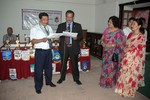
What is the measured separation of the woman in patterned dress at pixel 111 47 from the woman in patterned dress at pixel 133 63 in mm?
206

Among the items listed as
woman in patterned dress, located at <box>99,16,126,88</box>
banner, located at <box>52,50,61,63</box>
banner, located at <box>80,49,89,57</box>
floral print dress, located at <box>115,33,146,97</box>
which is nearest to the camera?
floral print dress, located at <box>115,33,146,97</box>

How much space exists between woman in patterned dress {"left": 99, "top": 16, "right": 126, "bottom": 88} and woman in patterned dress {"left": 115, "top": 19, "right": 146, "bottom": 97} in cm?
21

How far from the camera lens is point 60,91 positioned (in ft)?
9.37

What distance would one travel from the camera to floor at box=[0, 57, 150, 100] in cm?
262

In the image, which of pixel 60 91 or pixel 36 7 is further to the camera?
pixel 36 7

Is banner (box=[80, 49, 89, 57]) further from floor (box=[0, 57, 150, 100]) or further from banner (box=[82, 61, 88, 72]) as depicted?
floor (box=[0, 57, 150, 100])

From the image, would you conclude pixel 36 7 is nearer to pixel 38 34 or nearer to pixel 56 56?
pixel 56 56

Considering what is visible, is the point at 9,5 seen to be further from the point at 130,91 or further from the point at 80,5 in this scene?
the point at 130,91

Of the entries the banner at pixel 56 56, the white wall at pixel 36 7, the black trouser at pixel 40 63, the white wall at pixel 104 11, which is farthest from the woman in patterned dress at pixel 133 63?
the white wall at pixel 36 7

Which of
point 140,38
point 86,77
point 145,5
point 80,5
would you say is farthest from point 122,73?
point 80,5

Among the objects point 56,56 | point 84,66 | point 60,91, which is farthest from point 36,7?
point 60,91

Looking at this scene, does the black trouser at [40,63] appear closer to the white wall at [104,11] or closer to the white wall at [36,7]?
the white wall at [104,11]

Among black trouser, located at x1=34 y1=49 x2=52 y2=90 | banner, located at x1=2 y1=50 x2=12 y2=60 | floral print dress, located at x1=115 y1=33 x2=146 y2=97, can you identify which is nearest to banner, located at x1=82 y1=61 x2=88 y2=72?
black trouser, located at x1=34 y1=49 x2=52 y2=90

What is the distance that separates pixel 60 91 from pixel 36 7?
404cm
